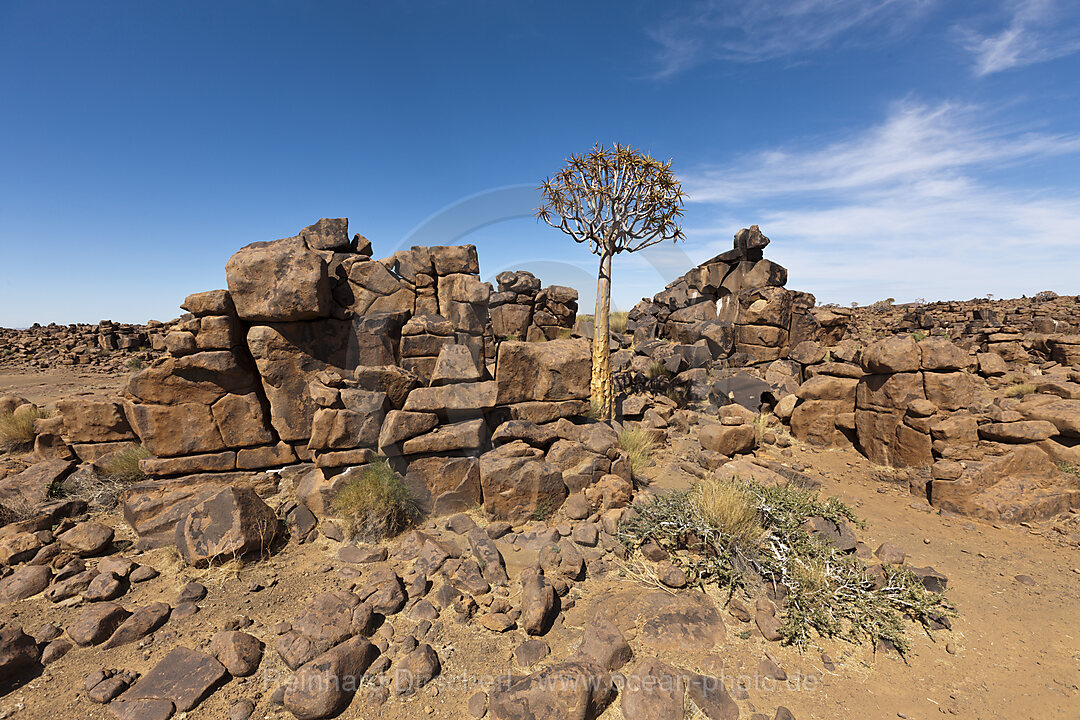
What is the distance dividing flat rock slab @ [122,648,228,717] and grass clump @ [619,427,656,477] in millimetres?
5494

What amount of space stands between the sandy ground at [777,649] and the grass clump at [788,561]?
23 centimetres

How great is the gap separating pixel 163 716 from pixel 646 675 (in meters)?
3.33

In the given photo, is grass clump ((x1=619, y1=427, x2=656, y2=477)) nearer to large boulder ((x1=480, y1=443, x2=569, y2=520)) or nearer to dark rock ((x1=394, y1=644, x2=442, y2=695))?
large boulder ((x1=480, y1=443, x2=569, y2=520))

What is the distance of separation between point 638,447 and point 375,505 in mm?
4452

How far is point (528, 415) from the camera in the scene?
669cm

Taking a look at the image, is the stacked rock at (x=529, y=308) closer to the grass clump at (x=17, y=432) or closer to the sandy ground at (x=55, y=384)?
the sandy ground at (x=55, y=384)

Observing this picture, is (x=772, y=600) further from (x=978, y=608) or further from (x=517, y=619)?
(x=517, y=619)

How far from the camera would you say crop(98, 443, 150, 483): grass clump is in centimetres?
617

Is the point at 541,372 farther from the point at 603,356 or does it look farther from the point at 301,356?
the point at 603,356

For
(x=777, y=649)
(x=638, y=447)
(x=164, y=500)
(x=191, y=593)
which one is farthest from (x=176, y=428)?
(x=777, y=649)

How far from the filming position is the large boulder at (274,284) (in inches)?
229

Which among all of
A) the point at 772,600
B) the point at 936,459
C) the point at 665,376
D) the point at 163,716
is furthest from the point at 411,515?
the point at 665,376

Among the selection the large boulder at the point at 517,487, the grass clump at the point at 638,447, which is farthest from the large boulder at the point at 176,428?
the grass clump at the point at 638,447

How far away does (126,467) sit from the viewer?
6207 millimetres
